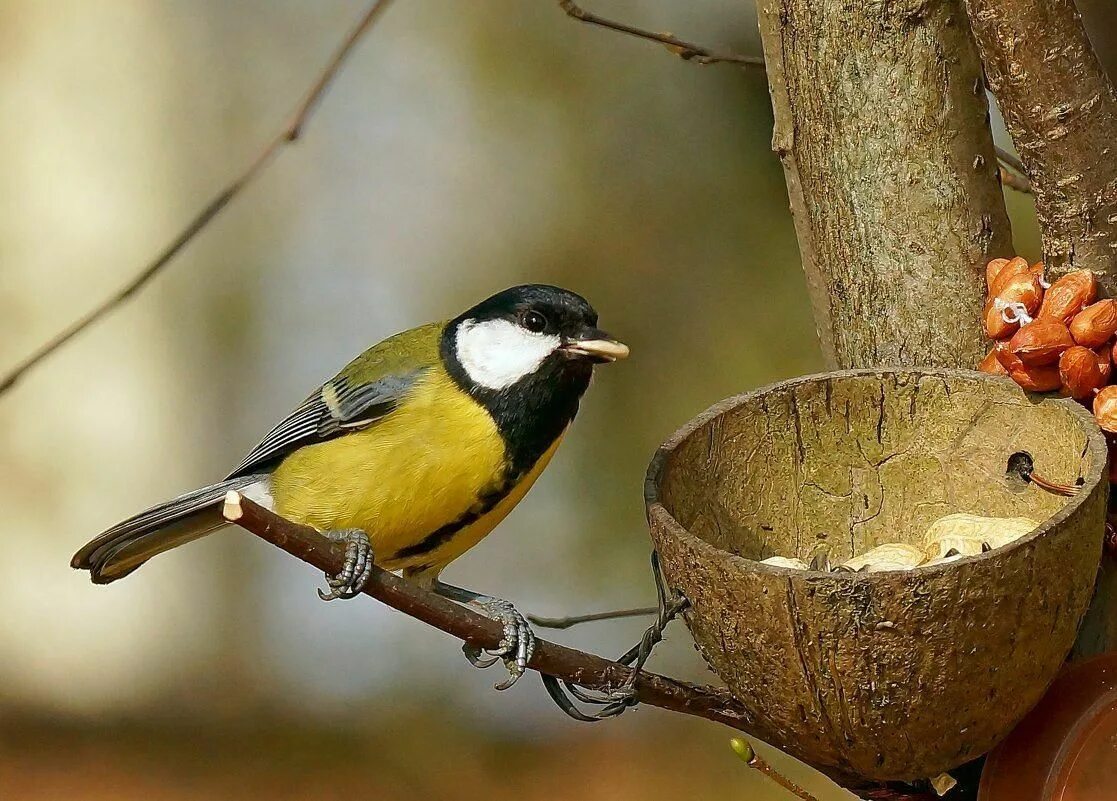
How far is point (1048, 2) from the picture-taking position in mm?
899

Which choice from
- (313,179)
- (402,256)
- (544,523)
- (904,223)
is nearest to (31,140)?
(313,179)

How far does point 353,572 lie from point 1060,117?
623 mm

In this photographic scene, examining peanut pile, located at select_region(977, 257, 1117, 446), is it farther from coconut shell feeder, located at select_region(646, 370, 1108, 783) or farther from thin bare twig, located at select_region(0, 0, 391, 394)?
thin bare twig, located at select_region(0, 0, 391, 394)

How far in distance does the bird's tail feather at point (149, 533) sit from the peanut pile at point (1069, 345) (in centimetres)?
70

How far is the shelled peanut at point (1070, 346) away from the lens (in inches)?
37.7

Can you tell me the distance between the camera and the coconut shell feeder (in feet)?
2.54

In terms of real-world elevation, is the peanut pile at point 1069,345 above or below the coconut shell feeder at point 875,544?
above

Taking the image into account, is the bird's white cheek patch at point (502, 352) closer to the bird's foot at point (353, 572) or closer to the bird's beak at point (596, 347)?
the bird's beak at point (596, 347)

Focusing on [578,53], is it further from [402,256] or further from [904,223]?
[904,223]

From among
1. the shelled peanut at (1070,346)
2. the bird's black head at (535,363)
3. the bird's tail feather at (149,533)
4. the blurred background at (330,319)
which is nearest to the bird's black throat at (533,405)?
the bird's black head at (535,363)

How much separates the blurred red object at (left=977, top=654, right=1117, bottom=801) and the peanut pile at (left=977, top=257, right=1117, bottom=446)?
0.54ft

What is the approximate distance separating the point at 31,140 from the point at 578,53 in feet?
3.29

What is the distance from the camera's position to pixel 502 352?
1220 millimetres

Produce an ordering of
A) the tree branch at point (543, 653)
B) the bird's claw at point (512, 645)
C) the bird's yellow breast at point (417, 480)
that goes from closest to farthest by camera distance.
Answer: the tree branch at point (543, 653), the bird's claw at point (512, 645), the bird's yellow breast at point (417, 480)
